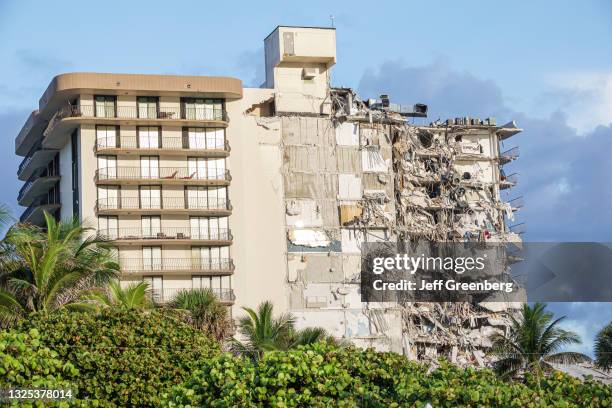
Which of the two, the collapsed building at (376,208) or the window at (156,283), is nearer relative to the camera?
the window at (156,283)

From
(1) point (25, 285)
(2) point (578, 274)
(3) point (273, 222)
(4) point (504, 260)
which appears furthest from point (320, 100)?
(1) point (25, 285)

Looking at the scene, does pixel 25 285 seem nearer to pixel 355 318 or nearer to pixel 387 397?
pixel 387 397

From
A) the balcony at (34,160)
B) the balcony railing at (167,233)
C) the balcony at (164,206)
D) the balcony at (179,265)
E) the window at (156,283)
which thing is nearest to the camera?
the window at (156,283)

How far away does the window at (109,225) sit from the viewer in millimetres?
89625

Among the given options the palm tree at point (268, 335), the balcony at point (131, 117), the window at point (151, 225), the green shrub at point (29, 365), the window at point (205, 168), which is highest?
the balcony at point (131, 117)

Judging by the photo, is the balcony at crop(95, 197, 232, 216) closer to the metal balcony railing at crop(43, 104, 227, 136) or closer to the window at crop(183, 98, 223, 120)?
the metal balcony railing at crop(43, 104, 227, 136)

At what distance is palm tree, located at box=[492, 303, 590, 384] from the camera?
69.6 m

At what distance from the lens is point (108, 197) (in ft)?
297

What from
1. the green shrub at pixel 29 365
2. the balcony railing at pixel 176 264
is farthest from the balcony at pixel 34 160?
the green shrub at pixel 29 365

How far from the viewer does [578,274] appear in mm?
82375

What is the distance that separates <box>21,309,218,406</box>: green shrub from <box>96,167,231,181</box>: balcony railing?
3792 centimetres

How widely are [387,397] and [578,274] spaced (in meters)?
43.8

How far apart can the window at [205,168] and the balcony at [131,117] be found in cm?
247

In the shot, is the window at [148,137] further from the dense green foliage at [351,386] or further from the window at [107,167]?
the dense green foliage at [351,386]
